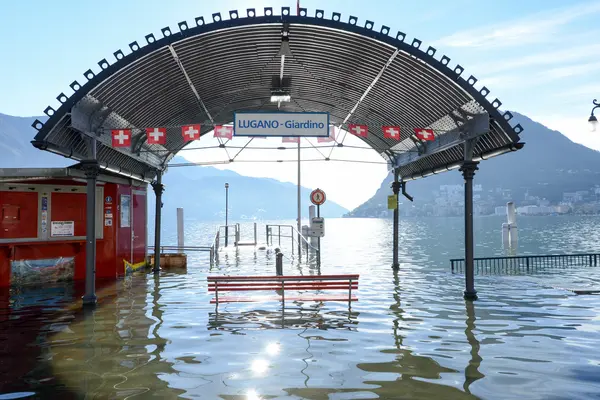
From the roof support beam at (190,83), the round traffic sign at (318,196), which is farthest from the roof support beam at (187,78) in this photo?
the round traffic sign at (318,196)

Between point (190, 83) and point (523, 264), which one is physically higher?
point (190, 83)

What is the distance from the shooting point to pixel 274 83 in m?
16.4

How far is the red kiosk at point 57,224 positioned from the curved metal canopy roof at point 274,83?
4.66 feet

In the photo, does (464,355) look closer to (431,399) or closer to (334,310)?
(431,399)

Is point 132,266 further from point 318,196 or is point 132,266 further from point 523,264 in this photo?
point 523,264

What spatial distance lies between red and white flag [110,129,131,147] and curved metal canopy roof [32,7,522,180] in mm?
279

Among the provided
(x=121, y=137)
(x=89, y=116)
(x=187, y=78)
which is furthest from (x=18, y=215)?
(x=187, y=78)

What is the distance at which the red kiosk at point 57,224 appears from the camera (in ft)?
50.3

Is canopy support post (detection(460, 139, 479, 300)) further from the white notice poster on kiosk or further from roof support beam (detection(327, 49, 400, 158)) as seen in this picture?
the white notice poster on kiosk

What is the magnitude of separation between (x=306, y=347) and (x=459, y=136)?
8193mm

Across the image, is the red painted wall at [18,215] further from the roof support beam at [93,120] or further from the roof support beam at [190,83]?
the roof support beam at [190,83]

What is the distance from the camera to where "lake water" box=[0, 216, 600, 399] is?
21.3 ft

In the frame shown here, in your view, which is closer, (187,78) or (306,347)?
(306,347)

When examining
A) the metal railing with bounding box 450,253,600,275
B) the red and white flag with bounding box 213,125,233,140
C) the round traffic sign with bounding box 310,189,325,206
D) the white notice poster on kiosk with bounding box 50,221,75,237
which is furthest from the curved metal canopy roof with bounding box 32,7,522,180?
the metal railing with bounding box 450,253,600,275
